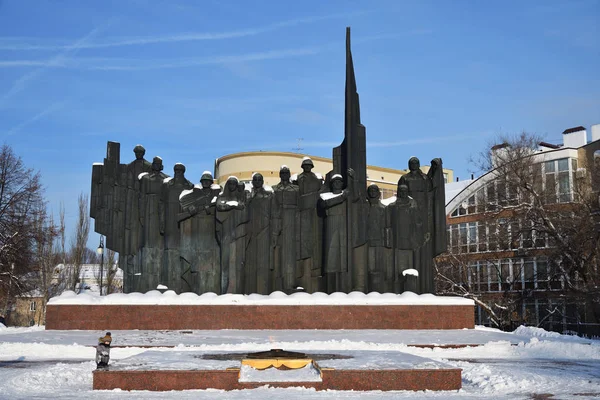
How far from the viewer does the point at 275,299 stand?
18.2 meters

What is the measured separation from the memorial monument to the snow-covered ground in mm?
2181

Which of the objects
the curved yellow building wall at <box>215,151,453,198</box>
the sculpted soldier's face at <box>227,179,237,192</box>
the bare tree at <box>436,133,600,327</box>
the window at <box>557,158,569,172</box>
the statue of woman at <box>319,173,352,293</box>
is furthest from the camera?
the curved yellow building wall at <box>215,151,453,198</box>

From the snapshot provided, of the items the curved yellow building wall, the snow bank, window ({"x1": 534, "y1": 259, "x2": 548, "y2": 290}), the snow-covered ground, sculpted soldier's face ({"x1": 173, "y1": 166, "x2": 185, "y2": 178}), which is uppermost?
the curved yellow building wall

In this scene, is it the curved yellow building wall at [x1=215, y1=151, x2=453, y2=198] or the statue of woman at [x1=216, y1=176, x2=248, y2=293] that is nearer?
the statue of woman at [x1=216, y1=176, x2=248, y2=293]

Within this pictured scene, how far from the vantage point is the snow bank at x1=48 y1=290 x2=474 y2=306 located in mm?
18062

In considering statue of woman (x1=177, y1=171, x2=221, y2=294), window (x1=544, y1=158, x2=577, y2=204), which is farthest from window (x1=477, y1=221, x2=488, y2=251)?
statue of woman (x1=177, y1=171, x2=221, y2=294)

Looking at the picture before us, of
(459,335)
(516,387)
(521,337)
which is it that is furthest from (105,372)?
(521,337)

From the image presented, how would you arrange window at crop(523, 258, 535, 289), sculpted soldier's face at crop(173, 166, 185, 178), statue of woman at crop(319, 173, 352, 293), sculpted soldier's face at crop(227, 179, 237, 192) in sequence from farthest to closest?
window at crop(523, 258, 535, 289)
sculpted soldier's face at crop(173, 166, 185, 178)
sculpted soldier's face at crop(227, 179, 237, 192)
statue of woman at crop(319, 173, 352, 293)

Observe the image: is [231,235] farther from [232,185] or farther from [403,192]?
[403,192]

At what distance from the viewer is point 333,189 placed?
19.1m

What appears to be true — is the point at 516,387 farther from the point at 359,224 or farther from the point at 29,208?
the point at 29,208

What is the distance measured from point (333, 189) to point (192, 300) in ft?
15.5

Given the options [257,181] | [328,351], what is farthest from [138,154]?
[328,351]

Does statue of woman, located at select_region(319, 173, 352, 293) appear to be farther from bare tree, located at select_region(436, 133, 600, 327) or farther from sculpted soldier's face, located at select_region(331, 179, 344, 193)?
bare tree, located at select_region(436, 133, 600, 327)
